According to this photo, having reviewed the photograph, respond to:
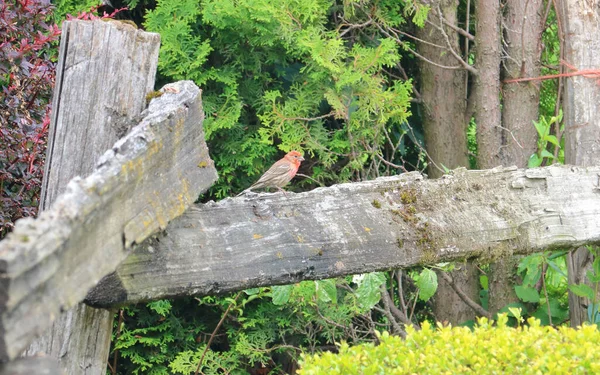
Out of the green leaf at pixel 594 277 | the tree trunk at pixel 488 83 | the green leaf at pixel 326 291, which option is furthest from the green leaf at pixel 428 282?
the tree trunk at pixel 488 83

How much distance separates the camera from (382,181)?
119 inches

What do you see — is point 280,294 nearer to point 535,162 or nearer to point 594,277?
point 594,277

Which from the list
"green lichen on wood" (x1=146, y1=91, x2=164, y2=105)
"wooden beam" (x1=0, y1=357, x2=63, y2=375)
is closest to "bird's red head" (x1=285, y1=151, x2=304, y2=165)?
"green lichen on wood" (x1=146, y1=91, x2=164, y2=105)

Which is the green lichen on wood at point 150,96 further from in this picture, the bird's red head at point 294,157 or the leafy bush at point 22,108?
the bird's red head at point 294,157

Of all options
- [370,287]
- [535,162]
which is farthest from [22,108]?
[535,162]

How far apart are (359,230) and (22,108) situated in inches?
76.8

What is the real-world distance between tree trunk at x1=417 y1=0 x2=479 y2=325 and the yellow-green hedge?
129 inches

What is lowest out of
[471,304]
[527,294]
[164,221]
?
[471,304]

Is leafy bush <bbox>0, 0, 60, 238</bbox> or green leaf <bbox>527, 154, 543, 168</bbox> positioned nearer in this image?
leafy bush <bbox>0, 0, 60, 238</bbox>

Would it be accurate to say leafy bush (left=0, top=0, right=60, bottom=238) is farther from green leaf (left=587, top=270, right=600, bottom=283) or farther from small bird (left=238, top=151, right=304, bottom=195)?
green leaf (left=587, top=270, right=600, bottom=283)

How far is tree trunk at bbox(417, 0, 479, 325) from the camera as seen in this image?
19.3ft

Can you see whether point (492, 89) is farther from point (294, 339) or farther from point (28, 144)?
point (28, 144)

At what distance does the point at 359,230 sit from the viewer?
2812 millimetres

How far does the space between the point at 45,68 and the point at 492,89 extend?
3.13m
